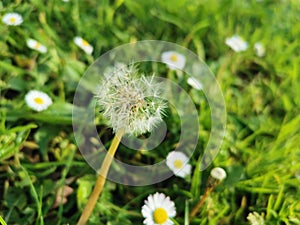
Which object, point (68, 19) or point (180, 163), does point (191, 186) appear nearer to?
point (180, 163)

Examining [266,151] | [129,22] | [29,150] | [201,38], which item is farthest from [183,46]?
[29,150]

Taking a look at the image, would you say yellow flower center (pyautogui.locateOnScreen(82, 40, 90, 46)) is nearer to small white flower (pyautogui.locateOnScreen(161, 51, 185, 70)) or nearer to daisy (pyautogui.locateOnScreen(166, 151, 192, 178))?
small white flower (pyautogui.locateOnScreen(161, 51, 185, 70))

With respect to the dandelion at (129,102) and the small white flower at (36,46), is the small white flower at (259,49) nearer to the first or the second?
the small white flower at (36,46)

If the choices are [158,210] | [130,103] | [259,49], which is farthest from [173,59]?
[130,103]

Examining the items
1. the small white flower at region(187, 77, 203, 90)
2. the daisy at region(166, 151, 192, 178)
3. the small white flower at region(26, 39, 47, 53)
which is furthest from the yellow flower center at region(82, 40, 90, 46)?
the daisy at region(166, 151, 192, 178)

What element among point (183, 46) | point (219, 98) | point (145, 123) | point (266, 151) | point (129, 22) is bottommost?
point (145, 123)

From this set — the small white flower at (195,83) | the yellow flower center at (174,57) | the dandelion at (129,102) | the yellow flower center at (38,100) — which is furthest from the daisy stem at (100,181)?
the yellow flower center at (174,57)

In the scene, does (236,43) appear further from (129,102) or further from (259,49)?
(129,102)
